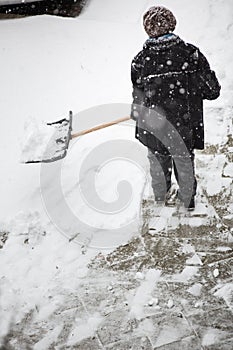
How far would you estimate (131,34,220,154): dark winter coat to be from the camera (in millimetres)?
3449

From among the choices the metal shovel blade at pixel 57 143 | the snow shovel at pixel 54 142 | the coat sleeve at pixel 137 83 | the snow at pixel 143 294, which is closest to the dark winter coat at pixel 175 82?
the coat sleeve at pixel 137 83

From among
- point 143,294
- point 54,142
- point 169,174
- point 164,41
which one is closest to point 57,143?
point 54,142

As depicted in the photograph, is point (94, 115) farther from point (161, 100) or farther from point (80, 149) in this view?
point (161, 100)

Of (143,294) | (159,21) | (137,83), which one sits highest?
(159,21)

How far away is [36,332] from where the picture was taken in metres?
3.50

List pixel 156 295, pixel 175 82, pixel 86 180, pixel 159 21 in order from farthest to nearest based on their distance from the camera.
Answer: pixel 86 180, pixel 156 295, pixel 175 82, pixel 159 21

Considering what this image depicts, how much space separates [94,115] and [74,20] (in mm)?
2060

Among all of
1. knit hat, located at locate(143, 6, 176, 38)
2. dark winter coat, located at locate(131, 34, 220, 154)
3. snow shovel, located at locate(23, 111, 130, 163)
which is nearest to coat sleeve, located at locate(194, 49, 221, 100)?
dark winter coat, located at locate(131, 34, 220, 154)

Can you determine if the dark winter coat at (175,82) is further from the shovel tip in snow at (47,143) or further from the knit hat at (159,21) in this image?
the shovel tip in snow at (47,143)

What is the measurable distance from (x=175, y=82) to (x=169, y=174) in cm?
102

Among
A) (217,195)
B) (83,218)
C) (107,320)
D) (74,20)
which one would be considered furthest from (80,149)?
(74,20)

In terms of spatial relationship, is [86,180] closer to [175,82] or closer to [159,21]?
[175,82]

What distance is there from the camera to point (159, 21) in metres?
3.32

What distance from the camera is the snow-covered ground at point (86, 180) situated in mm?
3621
